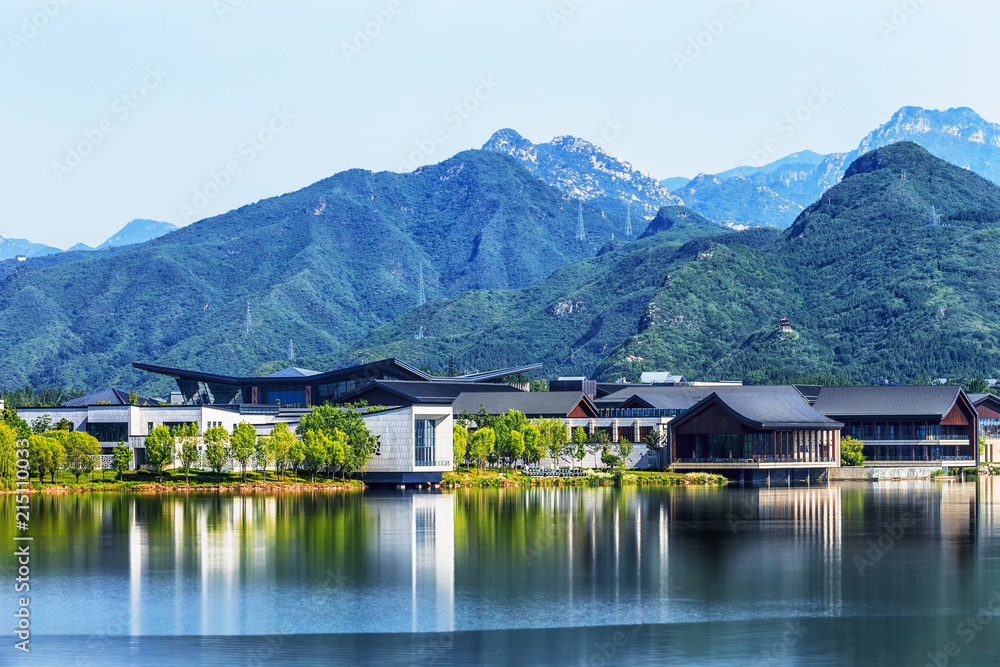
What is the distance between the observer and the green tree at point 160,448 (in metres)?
78.5

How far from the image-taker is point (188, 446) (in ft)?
258

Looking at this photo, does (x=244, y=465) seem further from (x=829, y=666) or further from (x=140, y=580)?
(x=829, y=666)

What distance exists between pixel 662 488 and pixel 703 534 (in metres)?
32.6

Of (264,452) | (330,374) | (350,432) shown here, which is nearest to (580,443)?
(350,432)

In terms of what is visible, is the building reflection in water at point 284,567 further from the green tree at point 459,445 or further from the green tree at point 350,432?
the green tree at point 459,445

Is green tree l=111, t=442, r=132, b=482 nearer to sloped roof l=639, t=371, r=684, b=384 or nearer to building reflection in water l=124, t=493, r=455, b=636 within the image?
building reflection in water l=124, t=493, r=455, b=636

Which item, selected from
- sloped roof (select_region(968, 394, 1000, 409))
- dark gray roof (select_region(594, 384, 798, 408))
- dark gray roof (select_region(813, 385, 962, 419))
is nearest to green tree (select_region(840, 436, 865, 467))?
dark gray roof (select_region(813, 385, 962, 419))

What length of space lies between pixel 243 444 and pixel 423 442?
1110 cm

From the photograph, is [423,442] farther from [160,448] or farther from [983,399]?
[983,399]

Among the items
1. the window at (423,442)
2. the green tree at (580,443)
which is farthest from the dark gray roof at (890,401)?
the window at (423,442)

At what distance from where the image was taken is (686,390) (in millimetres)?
120250

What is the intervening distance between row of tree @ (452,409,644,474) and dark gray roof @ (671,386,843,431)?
5.70 meters

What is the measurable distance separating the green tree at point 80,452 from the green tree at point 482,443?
24473mm

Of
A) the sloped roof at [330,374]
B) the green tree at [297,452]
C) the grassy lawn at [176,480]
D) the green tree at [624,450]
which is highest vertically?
the sloped roof at [330,374]
